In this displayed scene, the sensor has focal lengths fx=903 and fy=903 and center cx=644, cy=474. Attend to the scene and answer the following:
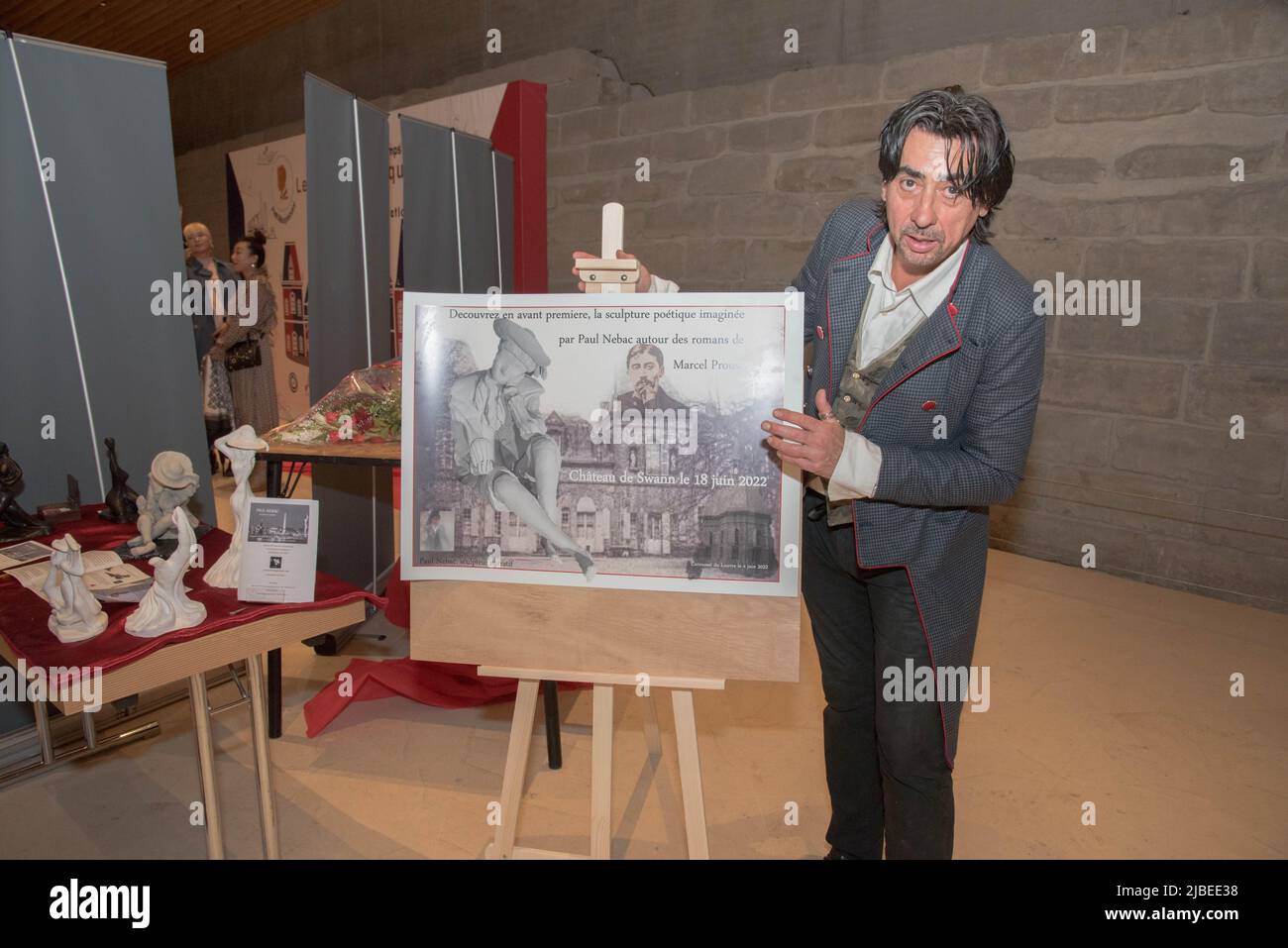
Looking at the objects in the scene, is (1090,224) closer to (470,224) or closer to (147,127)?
(470,224)

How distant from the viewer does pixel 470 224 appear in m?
4.21

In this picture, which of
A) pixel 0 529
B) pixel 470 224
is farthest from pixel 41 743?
pixel 470 224

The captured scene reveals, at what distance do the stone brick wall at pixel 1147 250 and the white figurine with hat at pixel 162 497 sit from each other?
3.28 metres

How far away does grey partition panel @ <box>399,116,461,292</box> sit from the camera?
362 centimetres

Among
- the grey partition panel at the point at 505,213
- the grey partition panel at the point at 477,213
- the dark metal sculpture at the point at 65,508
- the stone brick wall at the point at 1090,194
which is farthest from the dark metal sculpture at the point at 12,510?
the stone brick wall at the point at 1090,194

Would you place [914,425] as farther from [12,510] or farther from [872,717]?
[12,510]

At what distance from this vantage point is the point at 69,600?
1616 millimetres

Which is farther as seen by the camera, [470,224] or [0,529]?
[470,224]

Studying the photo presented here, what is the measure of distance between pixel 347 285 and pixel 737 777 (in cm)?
216

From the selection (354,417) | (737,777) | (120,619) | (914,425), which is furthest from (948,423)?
(354,417)

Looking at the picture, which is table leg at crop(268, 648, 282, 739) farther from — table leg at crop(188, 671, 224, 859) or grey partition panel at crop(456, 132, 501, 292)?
grey partition panel at crop(456, 132, 501, 292)

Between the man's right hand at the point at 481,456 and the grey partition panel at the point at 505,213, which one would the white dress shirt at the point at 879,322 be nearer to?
the man's right hand at the point at 481,456

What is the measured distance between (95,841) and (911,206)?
2200mm

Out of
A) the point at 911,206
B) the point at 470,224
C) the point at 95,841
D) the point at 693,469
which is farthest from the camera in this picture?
the point at 470,224
